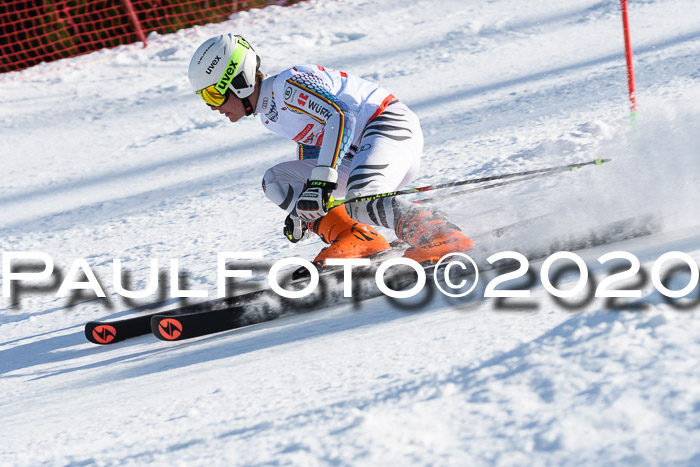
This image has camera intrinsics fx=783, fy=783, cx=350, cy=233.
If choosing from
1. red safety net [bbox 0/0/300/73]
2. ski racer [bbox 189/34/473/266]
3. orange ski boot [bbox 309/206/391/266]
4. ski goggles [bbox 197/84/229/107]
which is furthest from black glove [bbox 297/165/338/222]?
red safety net [bbox 0/0/300/73]

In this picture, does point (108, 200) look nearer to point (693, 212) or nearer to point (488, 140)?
point (488, 140)

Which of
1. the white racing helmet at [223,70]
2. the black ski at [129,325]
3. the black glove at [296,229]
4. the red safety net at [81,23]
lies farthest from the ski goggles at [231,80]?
the red safety net at [81,23]

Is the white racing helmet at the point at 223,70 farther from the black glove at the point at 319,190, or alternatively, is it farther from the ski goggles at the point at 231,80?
the black glove at the point at 319,190

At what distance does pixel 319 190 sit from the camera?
11.1ft

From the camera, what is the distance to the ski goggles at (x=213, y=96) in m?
3.56

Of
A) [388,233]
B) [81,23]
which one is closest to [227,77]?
[388,233]

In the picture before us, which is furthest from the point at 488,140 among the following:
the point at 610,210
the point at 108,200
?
the point at 108,200

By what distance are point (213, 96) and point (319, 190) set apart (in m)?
0.69

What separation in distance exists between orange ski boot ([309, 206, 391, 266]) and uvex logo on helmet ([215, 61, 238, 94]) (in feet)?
2.51

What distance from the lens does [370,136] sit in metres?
3.57

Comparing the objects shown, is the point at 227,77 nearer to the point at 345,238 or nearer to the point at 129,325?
the point at 345,238

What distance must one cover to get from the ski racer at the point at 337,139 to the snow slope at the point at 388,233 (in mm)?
395

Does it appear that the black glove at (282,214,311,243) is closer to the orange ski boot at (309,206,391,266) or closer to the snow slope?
the orange ski boot at (309,206,391,266)

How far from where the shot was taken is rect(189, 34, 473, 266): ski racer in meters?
3.40
